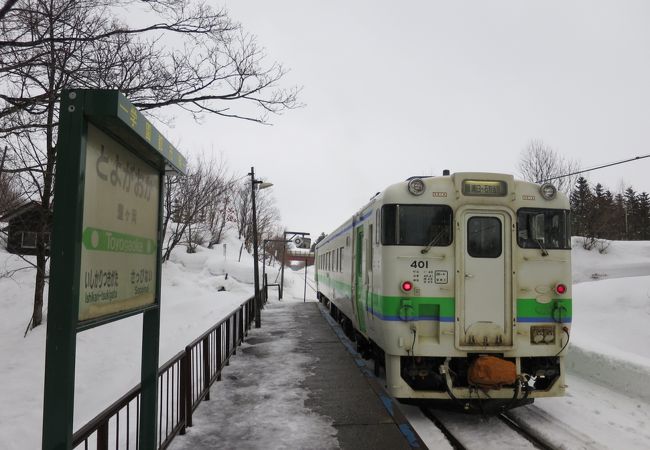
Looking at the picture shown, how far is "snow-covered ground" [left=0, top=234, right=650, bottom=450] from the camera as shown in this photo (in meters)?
6.16

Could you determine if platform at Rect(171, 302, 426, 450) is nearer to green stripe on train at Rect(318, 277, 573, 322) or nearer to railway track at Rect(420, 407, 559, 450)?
railway track at Rect(420, 407, 559, 450)

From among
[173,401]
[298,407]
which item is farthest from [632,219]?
[173,401]

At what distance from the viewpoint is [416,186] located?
20.4 feet

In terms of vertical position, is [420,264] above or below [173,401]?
above

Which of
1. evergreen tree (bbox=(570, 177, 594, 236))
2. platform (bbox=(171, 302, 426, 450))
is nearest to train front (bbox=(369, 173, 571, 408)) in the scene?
platform (bbox=(171, 302, 426, 450))

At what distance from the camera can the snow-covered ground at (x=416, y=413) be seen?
616cm

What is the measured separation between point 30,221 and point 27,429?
971 centimetres

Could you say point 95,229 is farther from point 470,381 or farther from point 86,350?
point 86,350

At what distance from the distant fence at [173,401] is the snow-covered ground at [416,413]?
3.52 ft

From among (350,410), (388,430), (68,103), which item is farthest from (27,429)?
(68,103)

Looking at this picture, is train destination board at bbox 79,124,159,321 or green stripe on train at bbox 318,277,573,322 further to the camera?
green stripe on train at bbox 318,277,573,322

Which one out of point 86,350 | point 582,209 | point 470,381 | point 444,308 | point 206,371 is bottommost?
point 86,350

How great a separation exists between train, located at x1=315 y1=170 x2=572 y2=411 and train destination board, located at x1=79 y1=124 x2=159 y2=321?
10.5ft

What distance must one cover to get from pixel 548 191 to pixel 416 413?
3539 mm
